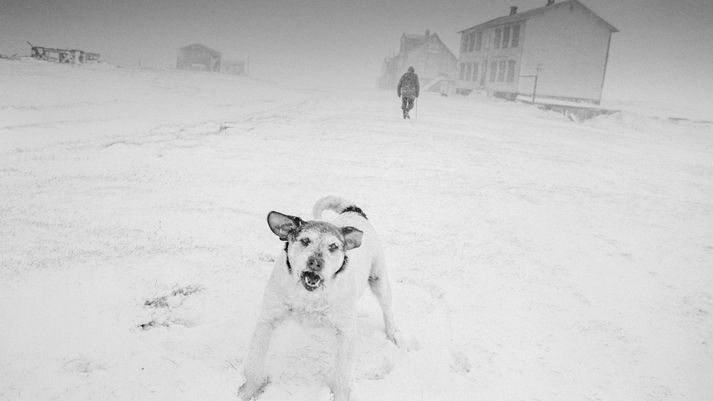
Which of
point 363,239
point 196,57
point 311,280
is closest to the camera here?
point 311,280

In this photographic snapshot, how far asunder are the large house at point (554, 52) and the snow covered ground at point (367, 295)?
33618 mm

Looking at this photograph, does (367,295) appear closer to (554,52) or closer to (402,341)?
(402,341)

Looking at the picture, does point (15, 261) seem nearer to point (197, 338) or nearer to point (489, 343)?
point (197, 338)

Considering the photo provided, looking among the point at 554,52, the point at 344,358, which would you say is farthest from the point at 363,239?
the point at 554,52

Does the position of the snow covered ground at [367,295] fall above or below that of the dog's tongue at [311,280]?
below

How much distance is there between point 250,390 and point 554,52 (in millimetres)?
46780

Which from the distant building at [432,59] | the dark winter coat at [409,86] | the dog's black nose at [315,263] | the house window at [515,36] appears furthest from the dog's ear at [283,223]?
the distant building at [432,59]

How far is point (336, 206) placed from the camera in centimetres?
394

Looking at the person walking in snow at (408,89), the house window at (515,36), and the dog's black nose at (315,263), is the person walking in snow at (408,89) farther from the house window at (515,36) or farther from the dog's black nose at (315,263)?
the house window at (515,36)

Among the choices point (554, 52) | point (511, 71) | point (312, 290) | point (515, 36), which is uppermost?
point (515, 36)

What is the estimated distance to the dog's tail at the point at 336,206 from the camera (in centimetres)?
379

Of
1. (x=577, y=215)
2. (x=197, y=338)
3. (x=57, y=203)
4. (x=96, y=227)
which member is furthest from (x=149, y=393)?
(x=577, y=215)

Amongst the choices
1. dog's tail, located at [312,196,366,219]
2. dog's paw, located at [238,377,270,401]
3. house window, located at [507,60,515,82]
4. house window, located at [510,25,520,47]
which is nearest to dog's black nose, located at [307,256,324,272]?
dog's paw, located at [238,377,270,401]

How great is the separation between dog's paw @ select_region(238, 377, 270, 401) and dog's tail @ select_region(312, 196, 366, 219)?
1443 mm
